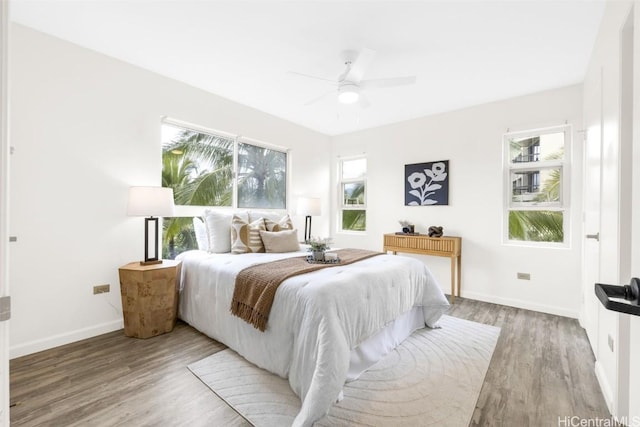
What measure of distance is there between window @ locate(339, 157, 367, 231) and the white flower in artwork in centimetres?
95

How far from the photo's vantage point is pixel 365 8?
6.68 ft

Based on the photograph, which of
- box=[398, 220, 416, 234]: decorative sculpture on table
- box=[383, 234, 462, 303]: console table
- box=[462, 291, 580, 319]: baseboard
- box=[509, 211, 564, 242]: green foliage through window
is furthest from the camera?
box=[398, 220, 416, 234]: decorative sculpture on table

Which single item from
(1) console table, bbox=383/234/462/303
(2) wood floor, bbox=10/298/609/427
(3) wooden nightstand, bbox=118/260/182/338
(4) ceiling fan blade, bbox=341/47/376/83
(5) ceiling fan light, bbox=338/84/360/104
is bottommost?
(2) wood floor, bbox=10/298/609/427

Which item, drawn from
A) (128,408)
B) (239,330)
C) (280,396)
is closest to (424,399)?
(280,396)

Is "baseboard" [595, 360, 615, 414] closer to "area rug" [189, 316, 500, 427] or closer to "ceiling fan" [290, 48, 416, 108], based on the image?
"area rug" [189, 316, 500, 427]

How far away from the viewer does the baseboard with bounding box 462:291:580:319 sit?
315cm

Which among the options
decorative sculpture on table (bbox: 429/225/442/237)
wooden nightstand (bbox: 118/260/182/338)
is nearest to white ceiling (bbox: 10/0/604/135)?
decorative sculpture on table (bbox: 429/225/442/237)

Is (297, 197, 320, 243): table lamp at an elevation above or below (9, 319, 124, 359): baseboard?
above

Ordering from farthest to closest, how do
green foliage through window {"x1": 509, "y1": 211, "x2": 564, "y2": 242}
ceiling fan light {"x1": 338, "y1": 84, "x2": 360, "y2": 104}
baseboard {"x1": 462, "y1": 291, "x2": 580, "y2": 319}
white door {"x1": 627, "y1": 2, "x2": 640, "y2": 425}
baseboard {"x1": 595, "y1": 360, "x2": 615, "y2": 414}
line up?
green foliage through window {"x1": 509, "y1": 211, "x2": 564, "y2": 242}
baseboard {"x1": 462, "y1": 291, "x2": 580, "y2": 319}
ceiling fan light {"x1": 338, "y1": 84, "x2": 360, "y2": 104}
baseboard {"x1": 595, "y1": 360, "x2": 615, "y2": 414}
white door {"x1": 627, "y1": 2, "x2": 640, "y2": 425}

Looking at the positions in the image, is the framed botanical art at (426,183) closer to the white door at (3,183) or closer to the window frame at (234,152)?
the window frame at (234,152)

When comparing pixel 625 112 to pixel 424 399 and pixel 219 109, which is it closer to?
pixel 424 399

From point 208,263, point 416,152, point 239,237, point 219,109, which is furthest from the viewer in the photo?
point 416,152

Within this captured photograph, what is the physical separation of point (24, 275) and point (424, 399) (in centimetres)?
316

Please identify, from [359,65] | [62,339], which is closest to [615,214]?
[359,65]
